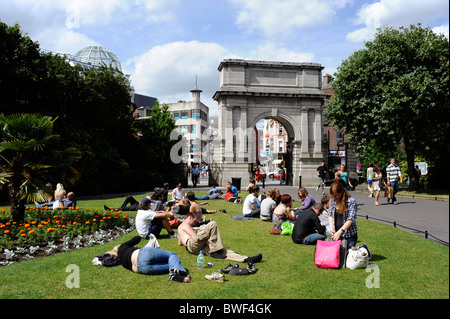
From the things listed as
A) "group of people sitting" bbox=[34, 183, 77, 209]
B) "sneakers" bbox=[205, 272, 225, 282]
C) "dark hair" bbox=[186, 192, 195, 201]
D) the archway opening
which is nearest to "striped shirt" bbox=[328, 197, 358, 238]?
"sneakers" bbox=[205, 272, 225, 282]

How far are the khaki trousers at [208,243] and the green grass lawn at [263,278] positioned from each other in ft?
0.60

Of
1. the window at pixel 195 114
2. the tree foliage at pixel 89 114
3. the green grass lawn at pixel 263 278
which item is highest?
the window at pixel 195 114

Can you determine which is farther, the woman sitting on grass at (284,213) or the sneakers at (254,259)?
the woman sitting on grass at (284,213)

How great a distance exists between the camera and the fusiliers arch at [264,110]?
29844 millimetres

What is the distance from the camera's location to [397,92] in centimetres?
1980

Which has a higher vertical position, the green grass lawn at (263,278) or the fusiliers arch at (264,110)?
the fusiliers arch at (264,110)

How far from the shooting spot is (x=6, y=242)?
810 cm

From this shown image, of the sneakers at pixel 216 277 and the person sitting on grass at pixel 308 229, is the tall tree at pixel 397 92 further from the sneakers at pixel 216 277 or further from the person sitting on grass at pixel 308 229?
the sneakers at pixel 216 277

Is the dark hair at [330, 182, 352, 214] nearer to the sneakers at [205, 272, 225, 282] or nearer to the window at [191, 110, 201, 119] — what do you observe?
the sneakers at [205, 272, 225, 282]

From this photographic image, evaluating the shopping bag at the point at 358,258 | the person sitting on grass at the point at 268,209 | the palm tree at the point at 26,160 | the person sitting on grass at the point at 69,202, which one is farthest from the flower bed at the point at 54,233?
the shopping bag at the point at 358,258

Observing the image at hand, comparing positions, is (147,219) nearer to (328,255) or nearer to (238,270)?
(238,270)

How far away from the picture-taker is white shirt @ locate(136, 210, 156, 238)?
8.59 meters
